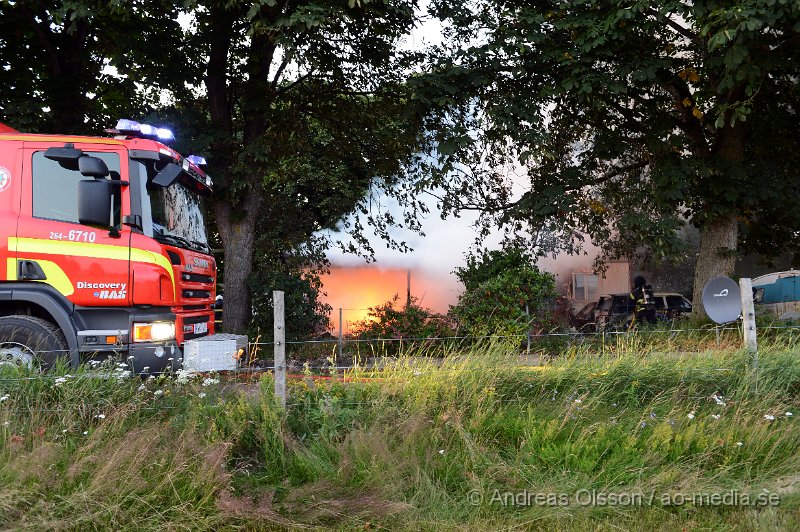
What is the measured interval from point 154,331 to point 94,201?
1.37 metres

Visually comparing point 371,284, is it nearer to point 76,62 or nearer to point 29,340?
point 76,62

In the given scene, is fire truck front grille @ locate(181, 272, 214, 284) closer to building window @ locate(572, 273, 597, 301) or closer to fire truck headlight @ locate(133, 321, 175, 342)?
fire truck headlight @ locate(133, 321, 175, 342)

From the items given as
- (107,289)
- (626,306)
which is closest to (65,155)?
(107,289)

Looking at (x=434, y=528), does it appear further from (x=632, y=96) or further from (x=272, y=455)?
(x=632, y=96)

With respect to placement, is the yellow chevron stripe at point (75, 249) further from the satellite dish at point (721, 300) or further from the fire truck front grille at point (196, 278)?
the satellite dish at point (721, 300)

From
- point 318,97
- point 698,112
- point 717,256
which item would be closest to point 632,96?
point 698,112

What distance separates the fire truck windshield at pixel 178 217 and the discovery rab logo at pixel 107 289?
0.62m

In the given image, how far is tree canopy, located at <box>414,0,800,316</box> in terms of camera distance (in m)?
10.1

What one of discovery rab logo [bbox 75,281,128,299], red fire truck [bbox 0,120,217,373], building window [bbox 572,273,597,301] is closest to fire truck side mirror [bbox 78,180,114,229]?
red fire truck [bbox 0,120,217,373]

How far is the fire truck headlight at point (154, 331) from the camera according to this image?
639 centimetres

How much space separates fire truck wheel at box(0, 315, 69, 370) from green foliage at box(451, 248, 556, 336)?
21.8 feet

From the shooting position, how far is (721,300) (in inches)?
312

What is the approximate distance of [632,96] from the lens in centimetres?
1245

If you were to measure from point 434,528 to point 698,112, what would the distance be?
11.1 metres
